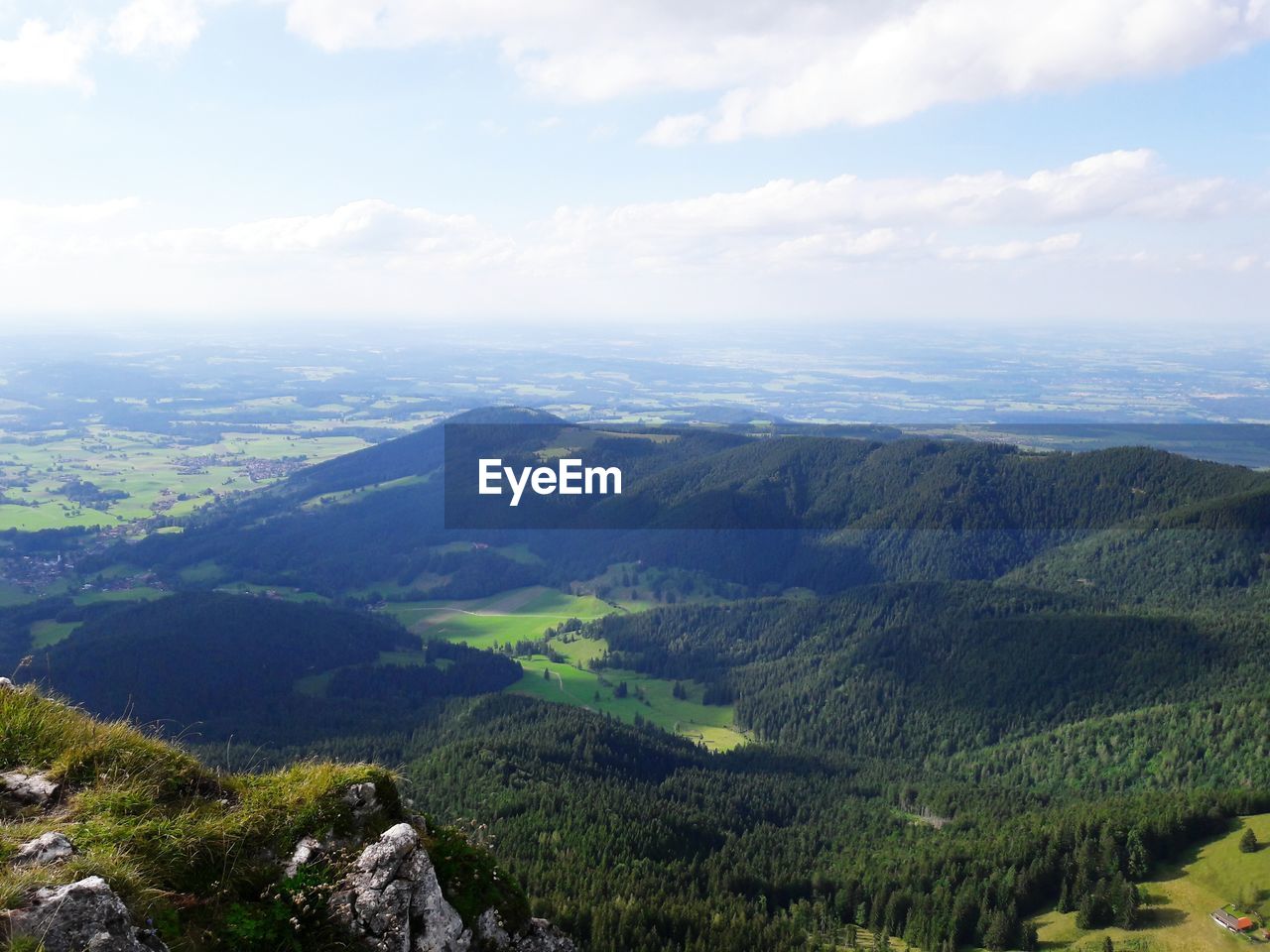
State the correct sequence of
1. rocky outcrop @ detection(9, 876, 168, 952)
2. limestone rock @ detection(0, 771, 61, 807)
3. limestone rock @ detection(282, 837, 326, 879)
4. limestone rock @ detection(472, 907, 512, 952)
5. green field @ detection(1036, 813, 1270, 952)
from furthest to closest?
green field @ detection(1036, 813, 1270, 952), limestone rock @ detection(472, 907, 512, 952), limestone rock @ detection(282, 837, 326, 879), limestone rock @ detection(0, 771, 61, 807), rocky outcrop @ detection(9, 876, 168, 952)

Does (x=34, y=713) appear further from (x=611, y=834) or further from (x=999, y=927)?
(x=999, y=927)

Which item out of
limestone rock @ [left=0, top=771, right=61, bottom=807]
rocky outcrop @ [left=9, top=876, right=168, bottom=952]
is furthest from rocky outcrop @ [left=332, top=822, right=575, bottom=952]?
limestone rock @ [left=0, top=771, right=61, bottom=807]

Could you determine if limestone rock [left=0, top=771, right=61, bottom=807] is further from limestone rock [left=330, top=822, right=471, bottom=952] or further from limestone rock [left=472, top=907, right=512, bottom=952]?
limestone rock [left=472, top=907, right=512, bottom=952]

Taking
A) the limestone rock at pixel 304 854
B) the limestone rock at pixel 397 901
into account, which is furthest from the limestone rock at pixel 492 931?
the limestone rock at pixel 304 854

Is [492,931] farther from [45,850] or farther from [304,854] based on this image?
[45,850]

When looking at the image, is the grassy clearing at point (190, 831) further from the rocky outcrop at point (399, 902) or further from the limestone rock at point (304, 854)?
the rocky outcrop at point (399, 902)
